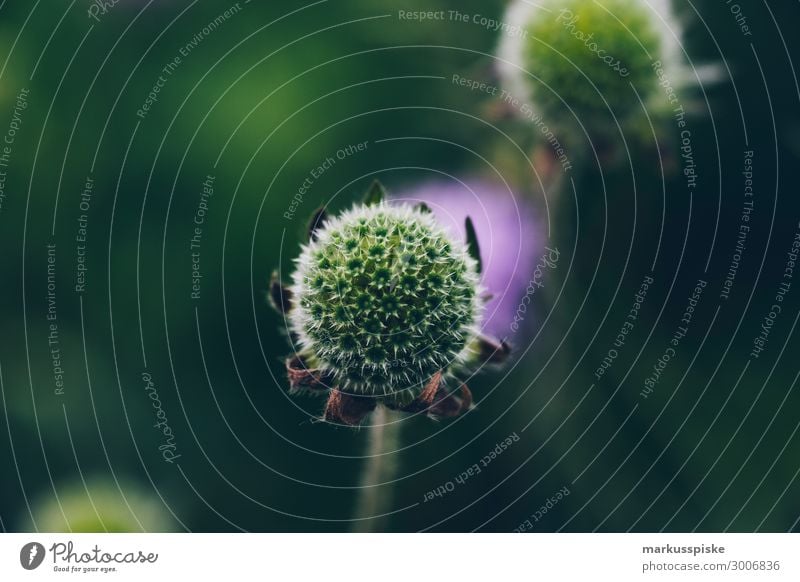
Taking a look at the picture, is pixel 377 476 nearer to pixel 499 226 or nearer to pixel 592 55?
pixel 499 226

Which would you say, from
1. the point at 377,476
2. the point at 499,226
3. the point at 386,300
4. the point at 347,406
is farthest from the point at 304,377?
the point at 499,226

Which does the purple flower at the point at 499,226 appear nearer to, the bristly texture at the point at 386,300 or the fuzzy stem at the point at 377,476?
the fuzzy stem at the point at 377,476

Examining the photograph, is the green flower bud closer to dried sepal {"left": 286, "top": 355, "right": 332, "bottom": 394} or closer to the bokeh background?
the bokeh background

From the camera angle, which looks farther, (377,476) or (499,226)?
(499,226)

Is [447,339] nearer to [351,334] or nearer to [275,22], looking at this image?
[351,334]

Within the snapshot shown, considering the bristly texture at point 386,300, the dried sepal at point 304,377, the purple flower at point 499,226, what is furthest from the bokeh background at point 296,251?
the bristly texture at point 386,300
